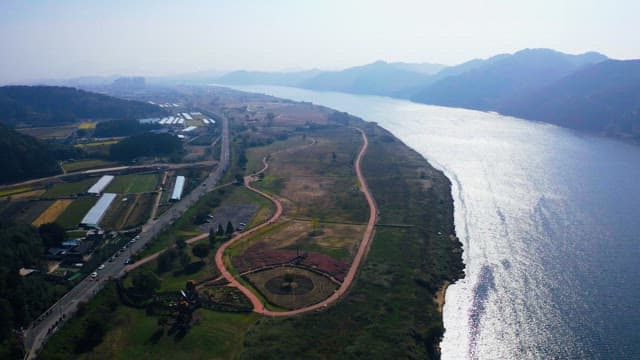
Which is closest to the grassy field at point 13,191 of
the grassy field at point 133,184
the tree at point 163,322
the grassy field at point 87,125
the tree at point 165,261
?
the grassy field at point 133,184

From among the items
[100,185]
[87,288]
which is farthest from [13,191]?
[87,288]

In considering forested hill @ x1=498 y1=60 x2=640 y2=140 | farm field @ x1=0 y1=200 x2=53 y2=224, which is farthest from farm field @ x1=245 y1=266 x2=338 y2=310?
forested hill @ x1=498 y1=60 x2=640 y2=140

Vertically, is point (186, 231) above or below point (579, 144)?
below

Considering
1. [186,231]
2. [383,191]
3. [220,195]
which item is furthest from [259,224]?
[383,191]

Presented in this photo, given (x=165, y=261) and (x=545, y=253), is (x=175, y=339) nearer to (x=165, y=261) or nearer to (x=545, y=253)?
(x=165, y=261)

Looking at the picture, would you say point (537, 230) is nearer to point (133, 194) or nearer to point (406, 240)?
point (406, 240)
